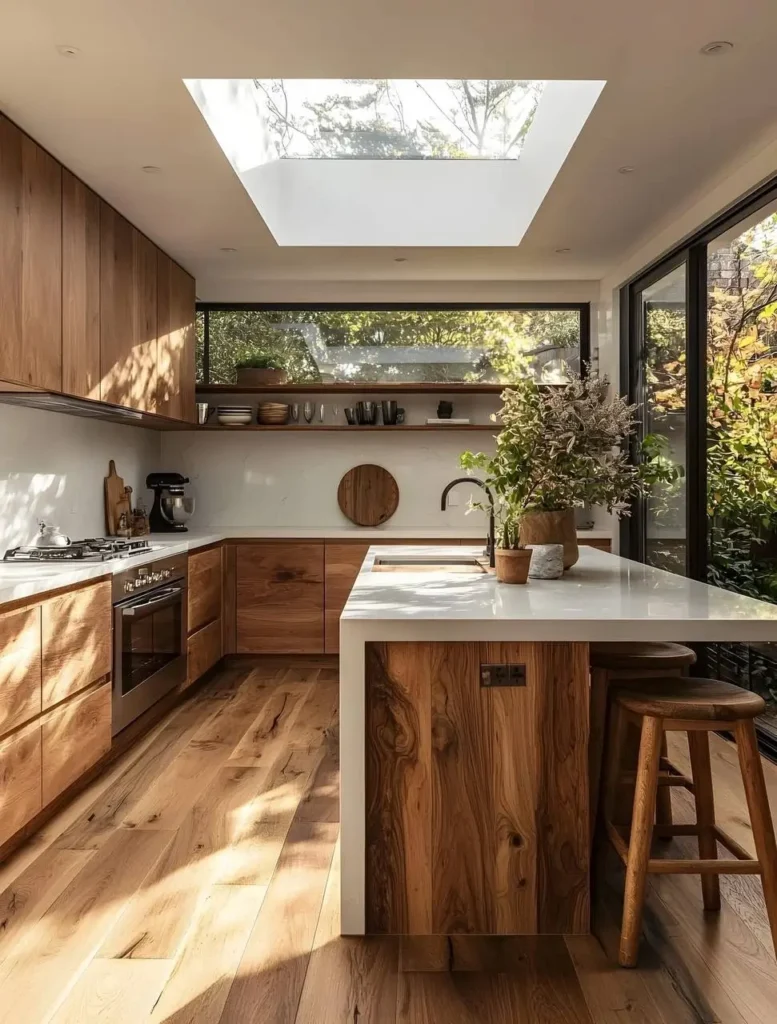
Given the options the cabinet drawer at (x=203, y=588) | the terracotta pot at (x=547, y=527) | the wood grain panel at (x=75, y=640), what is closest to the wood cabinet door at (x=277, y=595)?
the cabinet drawer at (x=203, y=588)

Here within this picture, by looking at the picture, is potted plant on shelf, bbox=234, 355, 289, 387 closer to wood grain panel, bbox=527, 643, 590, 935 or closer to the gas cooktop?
the gas cooktop

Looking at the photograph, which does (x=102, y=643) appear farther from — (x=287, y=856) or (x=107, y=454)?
(x=107, y=454)

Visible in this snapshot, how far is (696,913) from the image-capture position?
2227 millimetres

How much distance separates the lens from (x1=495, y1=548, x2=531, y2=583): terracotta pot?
2656 mm

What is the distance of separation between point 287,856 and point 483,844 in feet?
2.59

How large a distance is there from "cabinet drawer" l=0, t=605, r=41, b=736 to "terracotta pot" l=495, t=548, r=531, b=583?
58.8 inches

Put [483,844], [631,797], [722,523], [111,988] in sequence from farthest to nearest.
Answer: [722,523], [631,797], [483,844], [111,988]

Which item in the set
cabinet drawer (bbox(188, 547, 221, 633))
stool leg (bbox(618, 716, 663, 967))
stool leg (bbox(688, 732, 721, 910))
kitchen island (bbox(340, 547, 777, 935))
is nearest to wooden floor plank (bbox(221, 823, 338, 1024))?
kitchen island (bbox(340, 547, 777, 935))

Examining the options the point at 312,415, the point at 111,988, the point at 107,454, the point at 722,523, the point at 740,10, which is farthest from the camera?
the point at 312,415

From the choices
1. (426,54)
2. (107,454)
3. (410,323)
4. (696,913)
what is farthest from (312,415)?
(696,913)

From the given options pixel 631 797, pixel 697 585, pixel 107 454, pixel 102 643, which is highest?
pixel 107 454

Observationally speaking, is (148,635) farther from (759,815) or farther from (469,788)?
(759,815)

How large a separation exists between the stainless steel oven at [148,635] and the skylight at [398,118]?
218 cm

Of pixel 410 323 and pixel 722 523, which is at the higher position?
pixel 410 323
